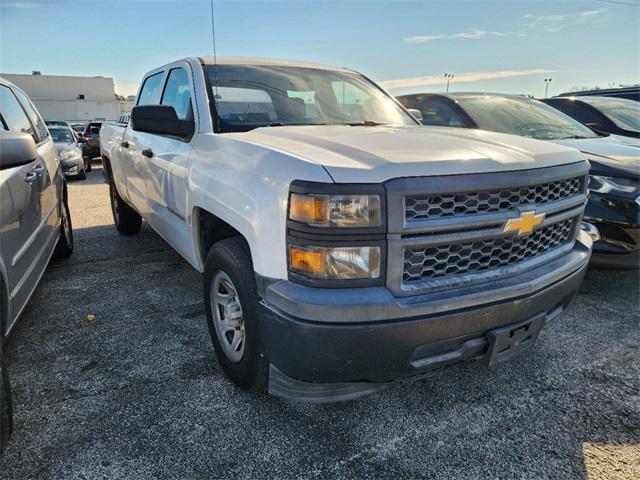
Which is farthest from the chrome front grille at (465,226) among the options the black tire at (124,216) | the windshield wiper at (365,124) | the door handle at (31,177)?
the black tire at (124,216)

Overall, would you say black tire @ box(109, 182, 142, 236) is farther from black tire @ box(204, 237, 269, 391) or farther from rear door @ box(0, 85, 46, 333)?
black tire @ box(204, 237, 269, 391)

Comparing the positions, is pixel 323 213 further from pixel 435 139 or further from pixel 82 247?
pixel 82 247

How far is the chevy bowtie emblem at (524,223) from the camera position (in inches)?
78.4

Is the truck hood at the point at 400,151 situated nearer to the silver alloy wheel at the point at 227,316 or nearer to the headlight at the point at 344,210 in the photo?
the headlight at the point at 344,210

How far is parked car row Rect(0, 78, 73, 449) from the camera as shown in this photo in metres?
2.04

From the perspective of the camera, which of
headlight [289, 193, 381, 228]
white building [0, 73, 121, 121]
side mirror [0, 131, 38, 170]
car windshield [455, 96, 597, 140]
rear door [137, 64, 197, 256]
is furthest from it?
white building [0, 73, 121, 121]

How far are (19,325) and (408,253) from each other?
305 cm

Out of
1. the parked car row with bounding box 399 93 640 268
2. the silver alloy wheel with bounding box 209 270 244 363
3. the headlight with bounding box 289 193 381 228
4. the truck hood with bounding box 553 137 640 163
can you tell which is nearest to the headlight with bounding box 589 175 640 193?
the parked car row with bounding box 399 93 640 268

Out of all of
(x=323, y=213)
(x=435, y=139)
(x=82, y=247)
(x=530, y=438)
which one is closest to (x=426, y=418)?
(x=530, y=438)

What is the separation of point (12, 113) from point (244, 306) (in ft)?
9.34

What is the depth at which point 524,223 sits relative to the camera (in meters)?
2.04

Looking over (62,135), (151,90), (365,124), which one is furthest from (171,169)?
(62,135)

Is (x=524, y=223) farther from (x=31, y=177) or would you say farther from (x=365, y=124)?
(x=31, y=177)

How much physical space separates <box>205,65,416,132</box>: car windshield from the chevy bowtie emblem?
4.71ft
